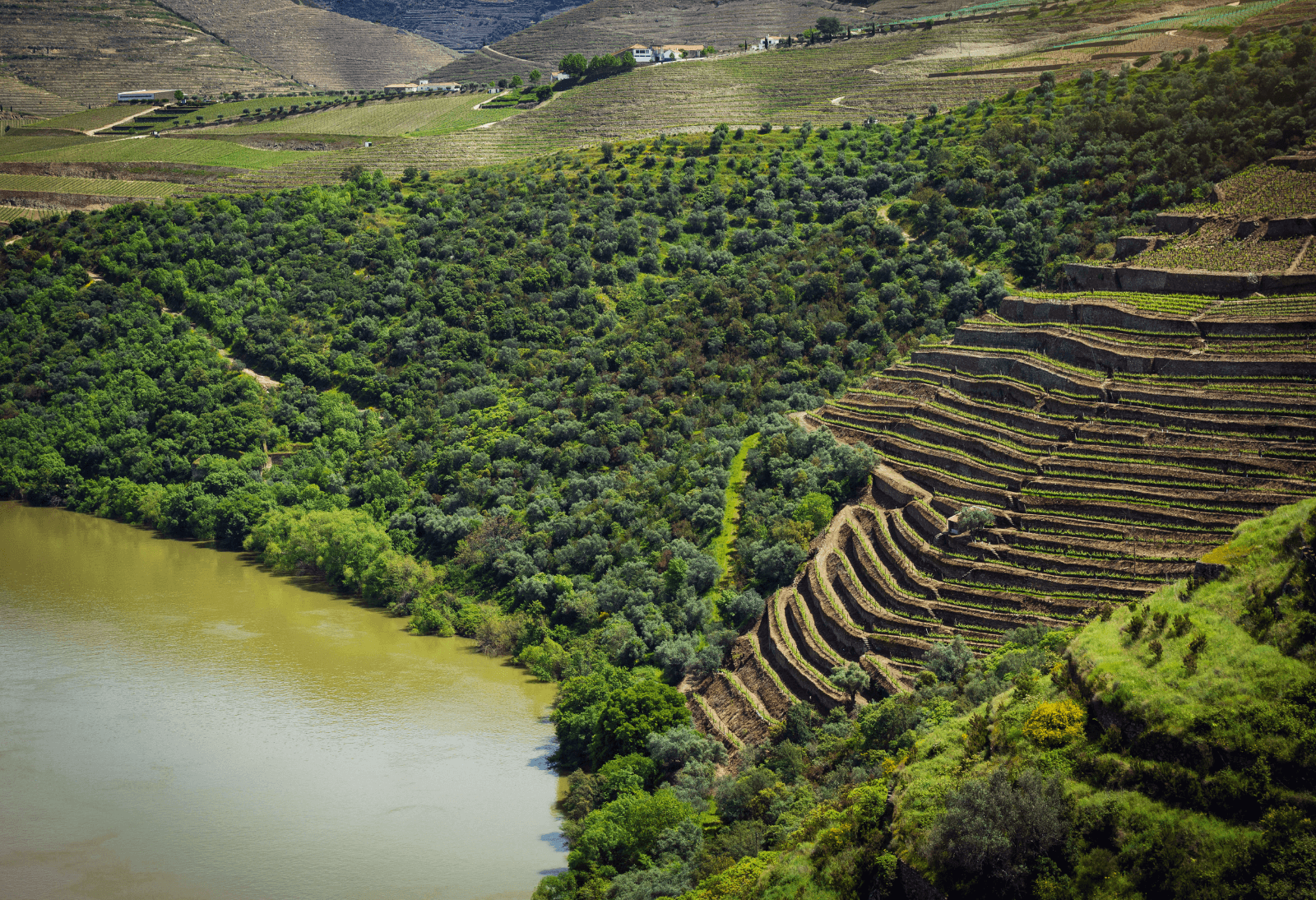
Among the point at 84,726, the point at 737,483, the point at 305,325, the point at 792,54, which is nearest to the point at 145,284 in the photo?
the point at 305,325

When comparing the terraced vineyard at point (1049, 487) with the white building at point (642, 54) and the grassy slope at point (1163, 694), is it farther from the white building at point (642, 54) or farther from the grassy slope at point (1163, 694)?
the white building at point (642, 54)

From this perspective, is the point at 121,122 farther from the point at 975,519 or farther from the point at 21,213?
the point at 975,519

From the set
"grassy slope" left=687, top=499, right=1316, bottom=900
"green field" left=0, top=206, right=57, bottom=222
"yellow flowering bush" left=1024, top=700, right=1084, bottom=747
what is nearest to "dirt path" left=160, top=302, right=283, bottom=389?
"green field" left=0, top=206, right=57, bottom=222

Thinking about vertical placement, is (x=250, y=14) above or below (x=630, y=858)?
above

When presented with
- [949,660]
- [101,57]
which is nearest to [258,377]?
[949,660]

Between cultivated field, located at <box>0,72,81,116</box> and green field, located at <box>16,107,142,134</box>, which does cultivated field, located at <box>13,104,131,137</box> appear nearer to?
green field, located at <box>16,107,142,134</box>

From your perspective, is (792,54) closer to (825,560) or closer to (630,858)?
(825,560)
